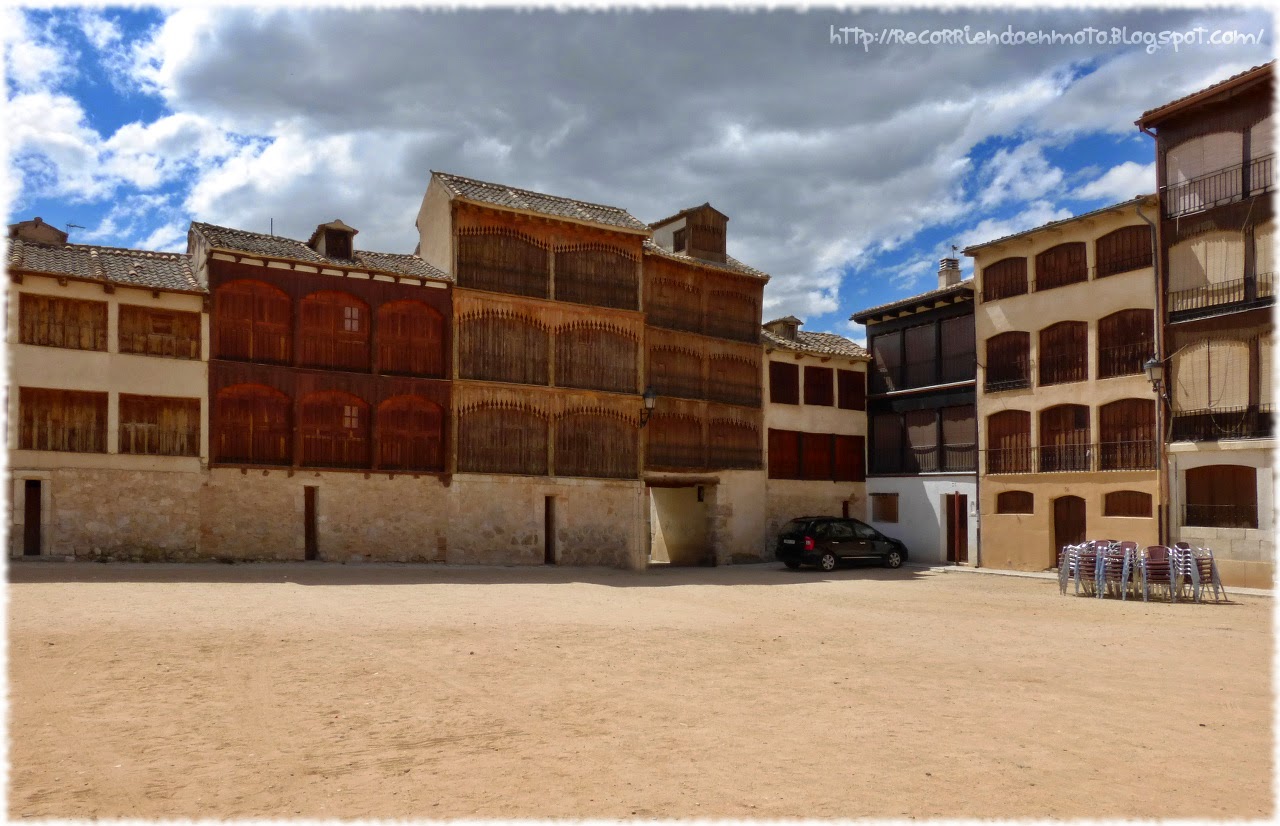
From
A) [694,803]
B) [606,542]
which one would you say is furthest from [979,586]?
[694,803]

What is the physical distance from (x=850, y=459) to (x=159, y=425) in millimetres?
22997

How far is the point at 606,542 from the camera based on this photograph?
91.5 ft

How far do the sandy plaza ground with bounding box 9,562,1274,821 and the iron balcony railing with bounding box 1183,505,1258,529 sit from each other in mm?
8417

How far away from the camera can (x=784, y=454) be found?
33281 mm

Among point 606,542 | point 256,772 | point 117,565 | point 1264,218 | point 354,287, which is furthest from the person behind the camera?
point 606,542

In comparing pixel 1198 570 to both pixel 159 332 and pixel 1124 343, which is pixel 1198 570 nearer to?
pixel 1124 343

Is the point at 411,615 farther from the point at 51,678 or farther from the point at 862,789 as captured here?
the point at 862,789

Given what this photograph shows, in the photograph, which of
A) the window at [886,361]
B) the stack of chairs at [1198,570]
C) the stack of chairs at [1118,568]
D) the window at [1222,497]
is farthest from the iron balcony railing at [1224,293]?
the window at [886,361]

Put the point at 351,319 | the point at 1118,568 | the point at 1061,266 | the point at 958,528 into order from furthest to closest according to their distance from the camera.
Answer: the point at 958,528 → the point at 1061,266 → the point at 351,319 → the point at 1118,568

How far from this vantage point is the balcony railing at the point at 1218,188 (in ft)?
76.5

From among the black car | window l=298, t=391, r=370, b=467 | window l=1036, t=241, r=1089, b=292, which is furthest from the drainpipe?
window l=298, t=391, r=370, b=467

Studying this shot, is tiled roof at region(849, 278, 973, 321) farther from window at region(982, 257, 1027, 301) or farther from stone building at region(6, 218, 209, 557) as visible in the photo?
stone building at region(6, 218, 209, 557)

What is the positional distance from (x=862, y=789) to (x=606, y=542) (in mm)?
21653

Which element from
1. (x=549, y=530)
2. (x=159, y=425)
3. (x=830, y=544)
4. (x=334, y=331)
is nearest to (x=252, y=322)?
(x=334, y=331)
